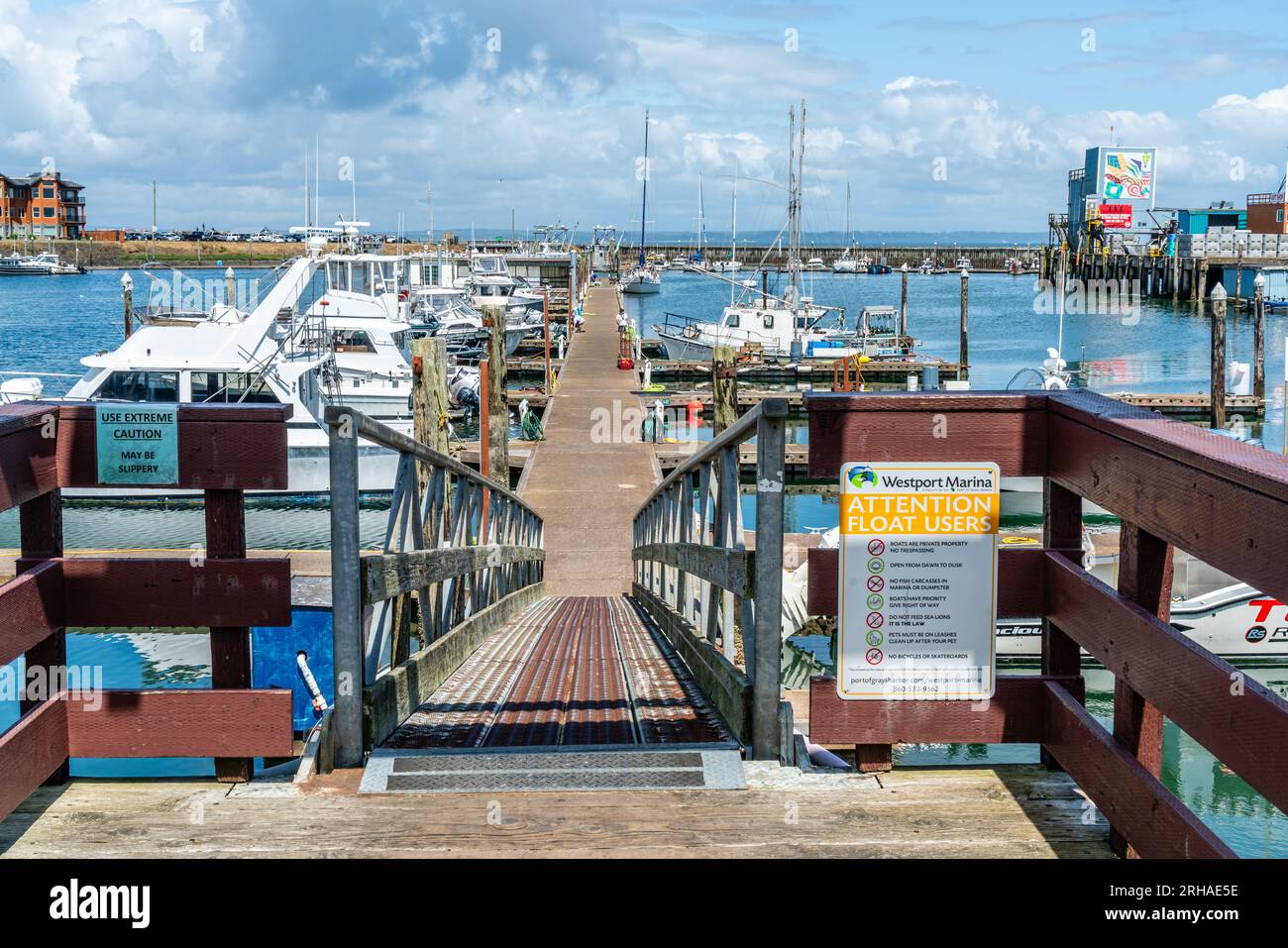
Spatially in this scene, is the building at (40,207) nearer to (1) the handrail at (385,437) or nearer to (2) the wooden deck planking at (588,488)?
(2) the wooden deck planking at (588,488)

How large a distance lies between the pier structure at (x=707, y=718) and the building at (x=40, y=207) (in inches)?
6681

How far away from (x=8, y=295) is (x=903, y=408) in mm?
132072

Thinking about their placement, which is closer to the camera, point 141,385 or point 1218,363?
point 141,385

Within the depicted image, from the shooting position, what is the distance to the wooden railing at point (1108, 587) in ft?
9.12

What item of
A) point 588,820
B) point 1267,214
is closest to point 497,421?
point 588,820

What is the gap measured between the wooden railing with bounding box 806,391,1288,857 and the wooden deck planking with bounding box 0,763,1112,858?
6.1 inches

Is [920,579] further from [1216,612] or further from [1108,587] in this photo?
[1216,612]

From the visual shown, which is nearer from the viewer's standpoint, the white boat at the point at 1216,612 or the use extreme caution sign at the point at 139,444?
the use extreme caution sign at the point at 139,444

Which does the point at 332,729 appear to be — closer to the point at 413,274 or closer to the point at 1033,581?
the point at 1033,581

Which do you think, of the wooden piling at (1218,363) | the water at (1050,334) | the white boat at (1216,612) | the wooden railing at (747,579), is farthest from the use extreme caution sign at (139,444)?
the water at (1050,334)

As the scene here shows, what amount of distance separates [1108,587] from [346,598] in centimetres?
239

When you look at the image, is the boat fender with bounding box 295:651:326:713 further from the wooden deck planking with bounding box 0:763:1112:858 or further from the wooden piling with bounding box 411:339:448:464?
the wooden piling with bounding box 411:339:448:464

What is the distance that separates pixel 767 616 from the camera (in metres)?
4.25
